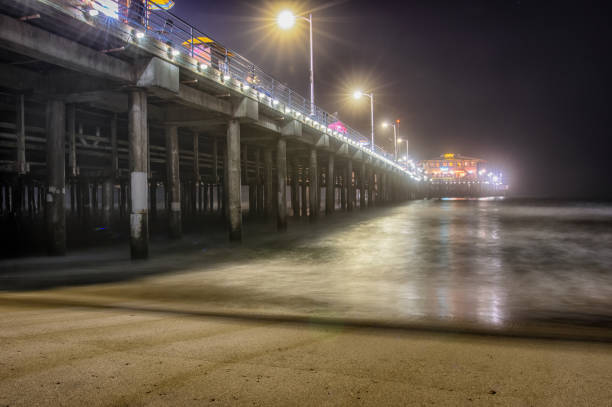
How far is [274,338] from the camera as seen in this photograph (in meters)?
4.64

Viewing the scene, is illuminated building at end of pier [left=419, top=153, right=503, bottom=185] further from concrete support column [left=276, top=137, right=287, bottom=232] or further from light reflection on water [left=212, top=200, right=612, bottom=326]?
light reflection on water [left=212, top=200, right=612, bottom=326]

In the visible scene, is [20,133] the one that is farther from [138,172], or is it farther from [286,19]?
[286,19]

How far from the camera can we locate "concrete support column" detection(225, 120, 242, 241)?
19.1 m

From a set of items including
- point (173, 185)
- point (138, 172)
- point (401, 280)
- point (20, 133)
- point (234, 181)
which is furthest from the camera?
point (173, 185)

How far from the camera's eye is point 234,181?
1919 cm

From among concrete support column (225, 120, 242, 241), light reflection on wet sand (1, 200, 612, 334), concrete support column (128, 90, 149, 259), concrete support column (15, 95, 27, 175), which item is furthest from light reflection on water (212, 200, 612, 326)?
concrete support column (15, 95, 27, 175)

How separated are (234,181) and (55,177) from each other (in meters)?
7.27

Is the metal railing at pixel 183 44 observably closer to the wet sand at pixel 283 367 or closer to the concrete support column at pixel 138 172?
the concrete support column at pixel 138 172

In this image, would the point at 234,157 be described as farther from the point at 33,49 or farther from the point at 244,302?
the point at 244,302

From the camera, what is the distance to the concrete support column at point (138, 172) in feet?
43.3

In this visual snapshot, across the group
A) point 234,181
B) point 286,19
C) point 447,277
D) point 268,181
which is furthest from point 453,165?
point 447,277

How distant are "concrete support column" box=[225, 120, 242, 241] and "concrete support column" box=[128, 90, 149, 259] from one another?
18.8ft

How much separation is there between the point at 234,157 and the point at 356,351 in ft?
52.3

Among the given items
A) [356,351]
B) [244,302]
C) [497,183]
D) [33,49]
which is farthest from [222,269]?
[497,183]
